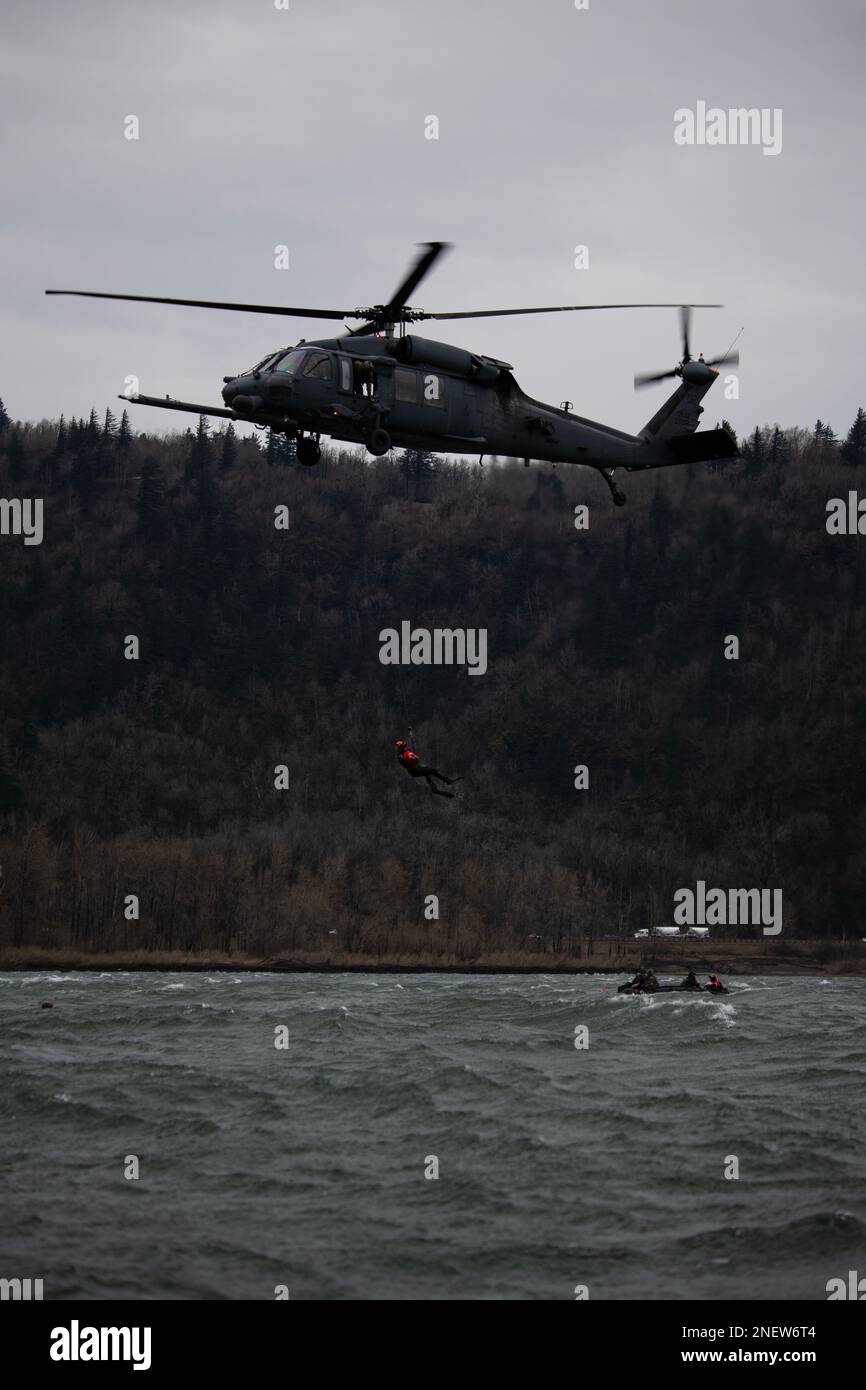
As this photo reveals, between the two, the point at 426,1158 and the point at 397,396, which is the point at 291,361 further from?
the point at 426,1158

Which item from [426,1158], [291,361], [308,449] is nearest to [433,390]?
[308,449]

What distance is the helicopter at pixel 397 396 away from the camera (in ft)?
135

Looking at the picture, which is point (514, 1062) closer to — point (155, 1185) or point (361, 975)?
point (155, 1185)

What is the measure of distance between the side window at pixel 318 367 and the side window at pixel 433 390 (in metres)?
3.30

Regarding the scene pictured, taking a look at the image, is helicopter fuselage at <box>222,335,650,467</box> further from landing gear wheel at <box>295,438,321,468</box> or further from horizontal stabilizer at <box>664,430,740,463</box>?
horizontal stabilizer at <box>664,430,740,463</box>

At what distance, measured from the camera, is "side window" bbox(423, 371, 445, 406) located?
44781 mm

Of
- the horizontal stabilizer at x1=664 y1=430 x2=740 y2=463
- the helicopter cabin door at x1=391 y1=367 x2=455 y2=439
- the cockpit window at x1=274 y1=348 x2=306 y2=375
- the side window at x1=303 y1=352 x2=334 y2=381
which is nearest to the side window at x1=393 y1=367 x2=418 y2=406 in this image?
the helicopter cabin door at x1=391 y1=367 x2=455 y2=439

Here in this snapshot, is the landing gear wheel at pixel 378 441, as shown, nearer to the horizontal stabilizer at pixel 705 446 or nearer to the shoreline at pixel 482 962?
the horizontal stabilizer at pixel 705 446

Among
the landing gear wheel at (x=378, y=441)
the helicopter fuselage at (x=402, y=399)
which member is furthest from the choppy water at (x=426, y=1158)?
the helicopter fuselage at (x=402, y=399)

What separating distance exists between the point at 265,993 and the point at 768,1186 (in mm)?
69763

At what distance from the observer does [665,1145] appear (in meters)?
44.9

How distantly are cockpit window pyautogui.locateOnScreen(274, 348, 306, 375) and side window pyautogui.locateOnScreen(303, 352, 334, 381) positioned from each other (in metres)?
0.21

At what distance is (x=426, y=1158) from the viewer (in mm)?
43188
